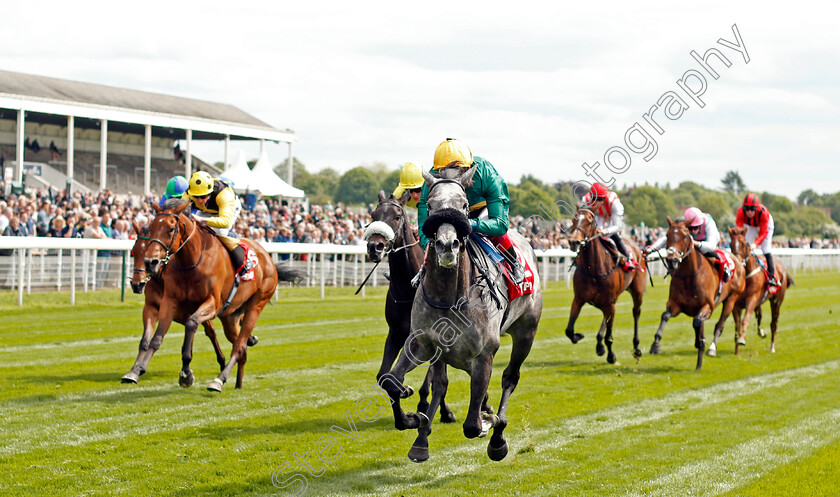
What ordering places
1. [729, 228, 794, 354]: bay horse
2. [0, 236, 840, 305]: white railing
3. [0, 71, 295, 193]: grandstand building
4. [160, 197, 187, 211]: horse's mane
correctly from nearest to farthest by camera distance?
[160, 197, 187, 211]: horse's mane, [729, 228, 794, 354]: bay horse, [0, 236, 840, 305]: white railing, [0, 71, 295, 193]: grandstand building

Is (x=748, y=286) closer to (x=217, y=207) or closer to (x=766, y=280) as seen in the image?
(x=766, y=280)

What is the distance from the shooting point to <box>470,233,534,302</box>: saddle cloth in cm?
526

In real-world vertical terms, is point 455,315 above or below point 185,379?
above

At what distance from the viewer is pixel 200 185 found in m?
8.20

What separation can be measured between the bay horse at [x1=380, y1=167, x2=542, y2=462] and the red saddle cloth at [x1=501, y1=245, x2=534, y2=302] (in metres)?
0.20

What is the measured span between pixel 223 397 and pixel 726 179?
193485mm

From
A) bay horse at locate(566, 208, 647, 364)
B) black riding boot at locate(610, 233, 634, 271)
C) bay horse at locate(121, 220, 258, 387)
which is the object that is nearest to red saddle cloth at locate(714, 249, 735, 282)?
black riding boot at locate(610, 233, 634, 271)

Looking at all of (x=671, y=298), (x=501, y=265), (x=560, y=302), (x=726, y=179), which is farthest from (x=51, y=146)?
(x=726, y=179)

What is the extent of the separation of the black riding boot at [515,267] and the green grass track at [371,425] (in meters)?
1.20

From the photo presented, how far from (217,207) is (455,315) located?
437 centimetres

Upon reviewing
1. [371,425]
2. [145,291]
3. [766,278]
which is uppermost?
[766,278]

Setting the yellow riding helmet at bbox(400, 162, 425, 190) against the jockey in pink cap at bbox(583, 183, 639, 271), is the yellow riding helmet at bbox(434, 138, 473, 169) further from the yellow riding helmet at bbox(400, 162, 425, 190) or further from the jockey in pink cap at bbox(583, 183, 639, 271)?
the jockey in pink cap at bbox(583, 183, 639, 271)

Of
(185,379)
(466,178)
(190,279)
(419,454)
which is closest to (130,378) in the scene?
(185,379)

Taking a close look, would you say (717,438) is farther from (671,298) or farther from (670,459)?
(671,298)
